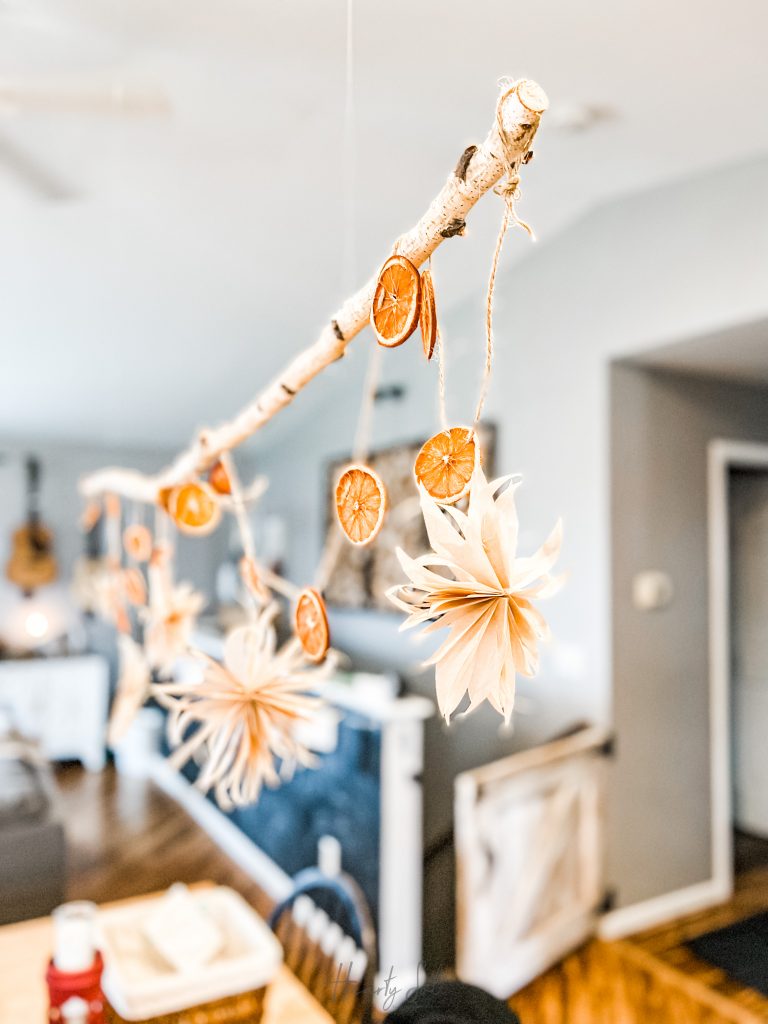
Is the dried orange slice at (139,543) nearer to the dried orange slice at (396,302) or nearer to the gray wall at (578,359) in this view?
the dried orange slice at (396,302)

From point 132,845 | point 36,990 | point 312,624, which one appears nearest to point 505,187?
point 312,624

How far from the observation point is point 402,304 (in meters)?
0.67

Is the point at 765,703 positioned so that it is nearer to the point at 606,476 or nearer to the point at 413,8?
the point at 606,476

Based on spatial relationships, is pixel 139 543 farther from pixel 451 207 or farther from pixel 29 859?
pixel 29 859

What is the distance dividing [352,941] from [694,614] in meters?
2.20

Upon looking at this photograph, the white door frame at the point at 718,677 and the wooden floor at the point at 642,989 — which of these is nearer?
the wooden floor at the point at 642,989

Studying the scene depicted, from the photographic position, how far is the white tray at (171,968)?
44.2 inches

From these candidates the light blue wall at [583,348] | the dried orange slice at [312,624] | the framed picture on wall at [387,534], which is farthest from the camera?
the framed picture on wall at [387,534]

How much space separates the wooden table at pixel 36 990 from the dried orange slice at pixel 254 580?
0.72 meters

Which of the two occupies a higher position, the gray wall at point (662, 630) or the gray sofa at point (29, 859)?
the gray wall at point (662, 630)

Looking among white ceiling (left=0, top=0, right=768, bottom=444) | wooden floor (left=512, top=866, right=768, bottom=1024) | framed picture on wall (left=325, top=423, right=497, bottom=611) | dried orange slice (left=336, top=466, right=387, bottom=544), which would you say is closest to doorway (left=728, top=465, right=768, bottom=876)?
wooden floor (left=512, top=866, right=768, bottom=1024)

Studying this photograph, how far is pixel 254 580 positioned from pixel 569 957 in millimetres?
2405

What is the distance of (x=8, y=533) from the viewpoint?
544 centimetres

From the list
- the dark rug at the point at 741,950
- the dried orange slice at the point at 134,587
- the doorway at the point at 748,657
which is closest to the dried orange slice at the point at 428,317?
the dried orange slice at the point at 134,587
